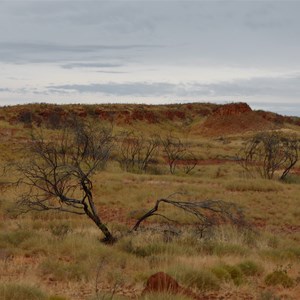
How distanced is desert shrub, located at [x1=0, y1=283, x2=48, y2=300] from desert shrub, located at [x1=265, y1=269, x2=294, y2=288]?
13.4 feet

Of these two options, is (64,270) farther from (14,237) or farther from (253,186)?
(253,186)

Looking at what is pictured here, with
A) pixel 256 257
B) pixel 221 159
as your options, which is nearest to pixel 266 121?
pixel 221 159

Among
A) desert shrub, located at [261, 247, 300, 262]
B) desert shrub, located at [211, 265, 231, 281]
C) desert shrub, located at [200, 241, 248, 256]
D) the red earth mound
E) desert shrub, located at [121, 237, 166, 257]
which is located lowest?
desert shrub, located at [261, 247, 300, 262]

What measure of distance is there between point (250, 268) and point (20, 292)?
4660 millimetres

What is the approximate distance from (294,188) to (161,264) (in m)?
16.5

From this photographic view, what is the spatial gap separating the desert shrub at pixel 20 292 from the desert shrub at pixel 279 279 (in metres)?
4.07

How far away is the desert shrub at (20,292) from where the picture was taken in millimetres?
5949

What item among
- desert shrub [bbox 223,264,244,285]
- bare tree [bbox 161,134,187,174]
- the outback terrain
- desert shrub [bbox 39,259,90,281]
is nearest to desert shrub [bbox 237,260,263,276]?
the outback terrain

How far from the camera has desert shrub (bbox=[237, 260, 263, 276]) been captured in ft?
29.3

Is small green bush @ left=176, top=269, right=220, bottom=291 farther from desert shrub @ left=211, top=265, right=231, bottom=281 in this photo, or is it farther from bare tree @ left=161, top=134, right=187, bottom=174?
bare tree @ left=161, top=134, right=187, bottom=174

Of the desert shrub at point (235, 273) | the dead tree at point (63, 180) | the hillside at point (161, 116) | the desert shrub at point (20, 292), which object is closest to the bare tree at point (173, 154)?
the dead tree at point (63, 180)

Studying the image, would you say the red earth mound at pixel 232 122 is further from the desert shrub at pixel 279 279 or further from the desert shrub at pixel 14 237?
the desert shrub at pixel 279 279

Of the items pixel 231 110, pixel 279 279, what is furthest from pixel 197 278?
pixel 231 110

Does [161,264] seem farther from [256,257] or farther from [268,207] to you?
[268,207]
